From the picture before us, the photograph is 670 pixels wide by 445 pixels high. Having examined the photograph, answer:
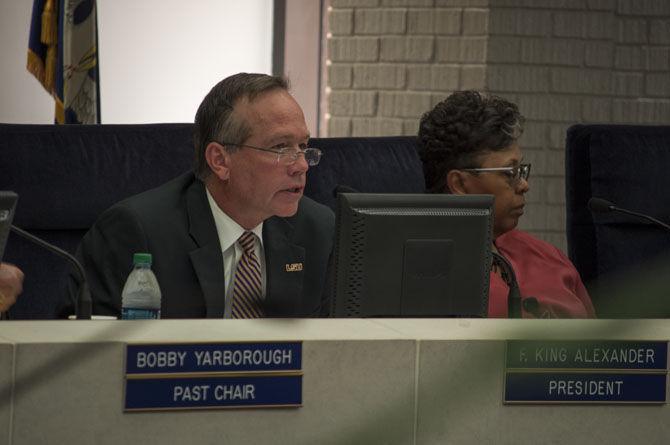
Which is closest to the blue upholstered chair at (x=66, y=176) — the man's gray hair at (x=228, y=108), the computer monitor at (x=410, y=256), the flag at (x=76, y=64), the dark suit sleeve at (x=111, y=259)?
the man's gray hair at (x=228, y=108)

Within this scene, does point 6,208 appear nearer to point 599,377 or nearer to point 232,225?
point 599,377

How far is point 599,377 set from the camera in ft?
3.22

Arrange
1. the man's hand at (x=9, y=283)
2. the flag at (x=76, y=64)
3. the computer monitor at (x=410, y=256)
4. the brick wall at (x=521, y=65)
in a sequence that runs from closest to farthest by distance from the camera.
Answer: the computer monitor at (x=410, y=256) → the man's hand at (x=9, y=283) → the flag at (x=76, y=64) → the brick wall at (x=521, y=65)

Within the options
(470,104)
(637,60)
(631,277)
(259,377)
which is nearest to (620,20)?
(637,60)

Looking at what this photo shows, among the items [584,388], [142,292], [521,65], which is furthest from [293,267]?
[521,65]

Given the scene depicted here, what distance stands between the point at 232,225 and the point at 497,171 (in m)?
0.63

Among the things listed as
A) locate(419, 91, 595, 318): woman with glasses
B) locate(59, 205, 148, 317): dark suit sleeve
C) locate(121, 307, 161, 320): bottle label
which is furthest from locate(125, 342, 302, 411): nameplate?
locate(419, 91, 595, 318): woman with glasses

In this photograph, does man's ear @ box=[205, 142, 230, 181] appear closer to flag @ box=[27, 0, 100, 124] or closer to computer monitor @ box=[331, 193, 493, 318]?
computer monitor @ box=[331, 193, 493, 318]

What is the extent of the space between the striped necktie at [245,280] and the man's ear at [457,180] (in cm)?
52

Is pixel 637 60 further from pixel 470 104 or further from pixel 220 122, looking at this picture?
pixel 220 122

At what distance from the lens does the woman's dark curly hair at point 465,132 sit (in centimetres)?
241

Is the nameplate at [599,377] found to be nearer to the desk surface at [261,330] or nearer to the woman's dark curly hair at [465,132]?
the desk surface at [261,330]

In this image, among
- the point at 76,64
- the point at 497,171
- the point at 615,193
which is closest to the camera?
the point at 497,171

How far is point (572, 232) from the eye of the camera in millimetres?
2912
